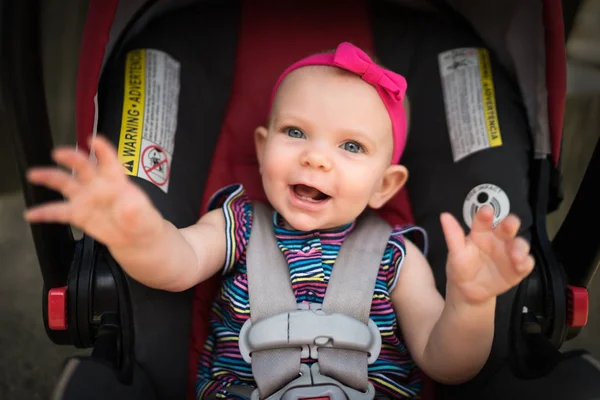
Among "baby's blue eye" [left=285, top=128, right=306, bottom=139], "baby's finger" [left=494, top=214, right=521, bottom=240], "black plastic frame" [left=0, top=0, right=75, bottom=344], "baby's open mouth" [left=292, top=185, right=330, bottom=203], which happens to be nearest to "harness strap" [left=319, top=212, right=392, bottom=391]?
"baby's open mouth" [left=292, top=185, right=330, bottom=203]

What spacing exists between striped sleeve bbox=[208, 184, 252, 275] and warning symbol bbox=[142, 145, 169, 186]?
0.11m

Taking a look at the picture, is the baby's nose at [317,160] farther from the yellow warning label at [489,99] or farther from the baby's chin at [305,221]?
the yellow warning label at [489,99]

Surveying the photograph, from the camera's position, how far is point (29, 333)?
182cm

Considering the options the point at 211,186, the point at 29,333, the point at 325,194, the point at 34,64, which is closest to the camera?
the point at 34,64

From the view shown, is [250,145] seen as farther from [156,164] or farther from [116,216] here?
[116,216]

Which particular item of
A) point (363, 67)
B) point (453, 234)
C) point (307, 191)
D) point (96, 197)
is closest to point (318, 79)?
point (363, 67)

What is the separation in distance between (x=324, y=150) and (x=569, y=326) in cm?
54

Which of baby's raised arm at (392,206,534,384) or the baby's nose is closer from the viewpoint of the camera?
baby's raised arm at (392,206,534,384)

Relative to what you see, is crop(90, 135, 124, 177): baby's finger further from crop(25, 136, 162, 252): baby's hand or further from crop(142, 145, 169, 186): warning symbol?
crop(142, 145, 169, 186): warning symbol

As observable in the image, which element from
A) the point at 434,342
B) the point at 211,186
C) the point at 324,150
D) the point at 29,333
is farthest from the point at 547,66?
the point at 29,333

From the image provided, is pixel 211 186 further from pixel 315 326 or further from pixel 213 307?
pixel 315 326

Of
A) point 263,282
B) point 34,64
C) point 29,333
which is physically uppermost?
point 34,64

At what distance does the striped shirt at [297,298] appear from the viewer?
117 cm

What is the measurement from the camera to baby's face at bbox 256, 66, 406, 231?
3.74 ft
